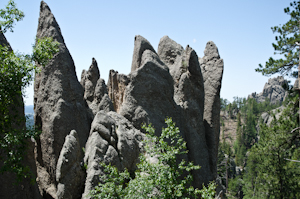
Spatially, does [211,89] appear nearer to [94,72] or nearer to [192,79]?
[192,79]

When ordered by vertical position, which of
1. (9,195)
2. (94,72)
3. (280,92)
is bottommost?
(9,195)

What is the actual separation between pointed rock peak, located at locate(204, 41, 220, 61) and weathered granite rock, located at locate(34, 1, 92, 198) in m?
10.2

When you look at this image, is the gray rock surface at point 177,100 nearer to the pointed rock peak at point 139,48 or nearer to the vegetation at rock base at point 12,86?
the pointed rock peak at point 139,48

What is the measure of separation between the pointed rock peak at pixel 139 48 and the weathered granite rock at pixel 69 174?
24.4 feet

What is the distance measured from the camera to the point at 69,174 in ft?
31.7

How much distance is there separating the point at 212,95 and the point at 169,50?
4342 millimetres

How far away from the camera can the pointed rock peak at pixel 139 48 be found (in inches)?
632

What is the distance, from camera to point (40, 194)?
36.2 feet

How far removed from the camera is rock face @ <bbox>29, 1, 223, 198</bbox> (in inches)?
401

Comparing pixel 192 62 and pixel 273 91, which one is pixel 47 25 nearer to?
pixel 192 62

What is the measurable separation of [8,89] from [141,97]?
21.9 feet

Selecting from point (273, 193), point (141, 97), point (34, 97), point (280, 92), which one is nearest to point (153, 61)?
point (141, 97)

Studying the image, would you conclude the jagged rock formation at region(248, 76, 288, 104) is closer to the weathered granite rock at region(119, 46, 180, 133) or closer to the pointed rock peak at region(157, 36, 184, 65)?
the pointed rock peak at region(157, 36, 184, 65)

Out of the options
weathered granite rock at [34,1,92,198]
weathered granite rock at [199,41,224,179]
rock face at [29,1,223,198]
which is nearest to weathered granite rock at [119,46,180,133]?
rock face at [29,1,223,198]
